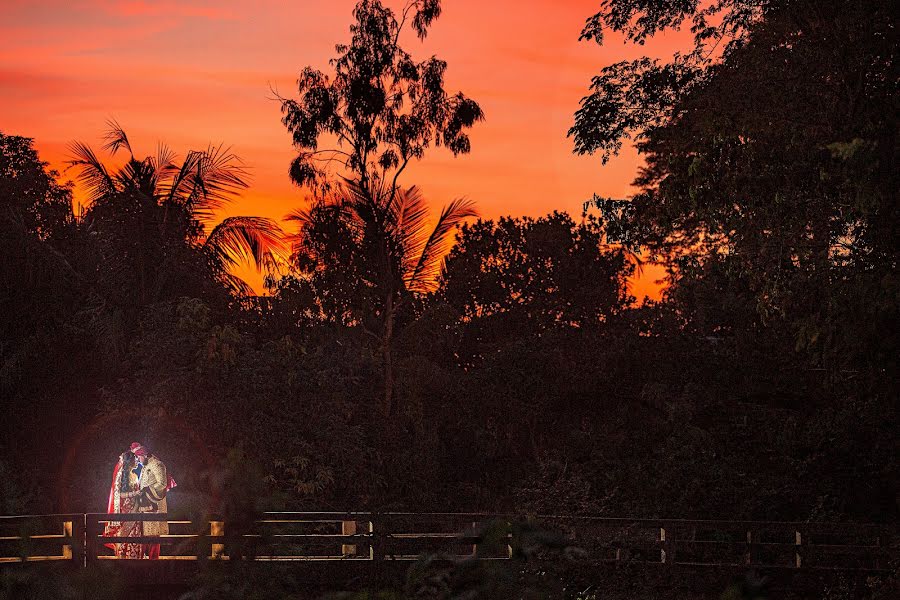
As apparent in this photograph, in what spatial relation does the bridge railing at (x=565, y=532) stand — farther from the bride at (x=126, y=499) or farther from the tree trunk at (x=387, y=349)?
the tree trunk at (x=387, y=349)

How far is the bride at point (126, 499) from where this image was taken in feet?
60.4

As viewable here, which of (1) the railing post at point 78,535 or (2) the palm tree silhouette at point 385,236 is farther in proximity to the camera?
(2) the palm tree silhouette at point 385,236

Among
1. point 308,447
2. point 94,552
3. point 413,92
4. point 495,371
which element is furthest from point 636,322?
point 94,552

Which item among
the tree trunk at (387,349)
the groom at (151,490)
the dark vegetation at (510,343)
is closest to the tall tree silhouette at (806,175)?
the dark vegetation at (510,343)

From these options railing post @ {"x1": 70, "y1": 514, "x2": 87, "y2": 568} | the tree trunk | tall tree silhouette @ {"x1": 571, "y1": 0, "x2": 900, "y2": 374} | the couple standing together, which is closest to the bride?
the couple standing together

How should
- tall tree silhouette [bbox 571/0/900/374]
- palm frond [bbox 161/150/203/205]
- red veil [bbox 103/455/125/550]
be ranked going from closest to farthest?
tall tree silhouette [bbox 571/0/900/374]
red veil [bbox 103/455/125/550]
palm frond [bbox 161/150/203/205]

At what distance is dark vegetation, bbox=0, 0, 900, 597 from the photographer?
57.2ft

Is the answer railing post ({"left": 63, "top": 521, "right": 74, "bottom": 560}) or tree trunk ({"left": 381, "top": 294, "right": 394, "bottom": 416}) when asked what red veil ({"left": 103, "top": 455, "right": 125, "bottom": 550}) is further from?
tree trunk ({"left": 381, "top": 294, "right": 394, "bottom": 416})

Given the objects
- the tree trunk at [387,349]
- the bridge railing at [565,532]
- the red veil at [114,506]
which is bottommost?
the bridge railing at [565,532]

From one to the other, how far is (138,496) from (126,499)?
8.0 inches

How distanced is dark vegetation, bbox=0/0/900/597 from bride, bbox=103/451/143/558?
74.7 inches

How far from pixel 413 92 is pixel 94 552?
65.2 feet

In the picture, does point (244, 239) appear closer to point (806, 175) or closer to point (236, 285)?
point (236, 285)

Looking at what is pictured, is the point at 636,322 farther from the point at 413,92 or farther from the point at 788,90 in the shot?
the point at 788,90
